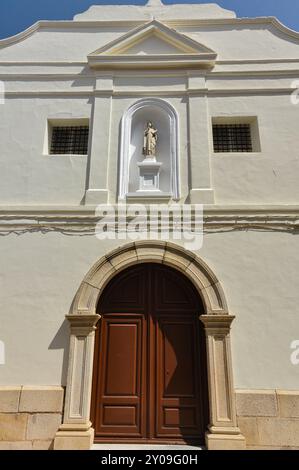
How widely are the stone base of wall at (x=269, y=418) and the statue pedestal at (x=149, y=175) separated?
3490mm

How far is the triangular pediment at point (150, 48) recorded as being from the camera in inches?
275

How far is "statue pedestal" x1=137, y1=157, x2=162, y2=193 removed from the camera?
639 cm

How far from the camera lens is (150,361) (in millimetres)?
5469

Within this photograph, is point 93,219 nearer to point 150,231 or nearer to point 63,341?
point 150,231

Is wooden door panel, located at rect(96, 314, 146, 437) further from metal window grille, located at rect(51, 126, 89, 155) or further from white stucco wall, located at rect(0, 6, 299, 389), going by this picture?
metal window grille, located at rect(51, 126, 89, 155)

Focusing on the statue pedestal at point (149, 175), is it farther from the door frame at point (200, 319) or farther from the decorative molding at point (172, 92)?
the decorative molding at point (172, 92)

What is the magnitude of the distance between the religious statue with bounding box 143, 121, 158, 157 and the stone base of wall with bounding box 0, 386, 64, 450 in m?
4.11

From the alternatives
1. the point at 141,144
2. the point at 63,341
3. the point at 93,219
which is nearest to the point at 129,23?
the point at 141,144

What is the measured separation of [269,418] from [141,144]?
4901 millimetres

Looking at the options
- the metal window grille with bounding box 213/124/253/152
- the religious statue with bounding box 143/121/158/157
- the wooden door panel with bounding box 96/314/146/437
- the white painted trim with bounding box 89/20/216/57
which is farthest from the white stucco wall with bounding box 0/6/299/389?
the wooden door panel with bounding box 96/314/146/437

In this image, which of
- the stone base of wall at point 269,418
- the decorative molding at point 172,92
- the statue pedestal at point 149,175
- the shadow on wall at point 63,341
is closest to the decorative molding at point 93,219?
the statue pedestal at point 149,175

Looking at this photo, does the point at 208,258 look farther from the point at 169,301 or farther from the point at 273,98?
the point at 273,98

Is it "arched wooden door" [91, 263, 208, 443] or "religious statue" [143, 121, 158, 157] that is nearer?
"arched wooden door" [91, 263, 208, 443]

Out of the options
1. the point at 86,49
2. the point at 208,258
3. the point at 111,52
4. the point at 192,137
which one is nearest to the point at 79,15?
the point at 86,49
